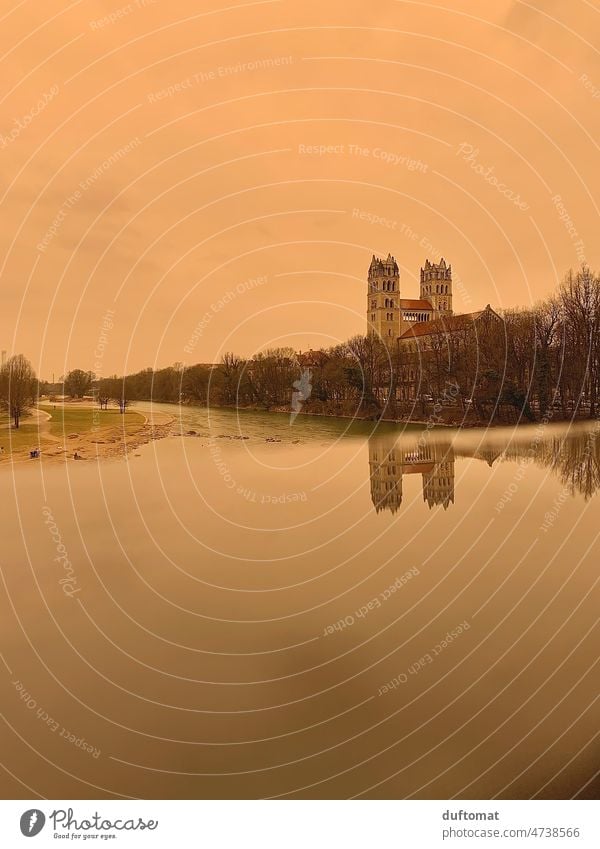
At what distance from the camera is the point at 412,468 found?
31.7 m

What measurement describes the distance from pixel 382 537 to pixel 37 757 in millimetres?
12463

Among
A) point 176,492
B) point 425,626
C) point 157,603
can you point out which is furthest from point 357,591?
point 176,492

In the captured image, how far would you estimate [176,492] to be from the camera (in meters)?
27.1

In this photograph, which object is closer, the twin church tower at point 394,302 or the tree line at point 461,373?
the tree line at point 461,373

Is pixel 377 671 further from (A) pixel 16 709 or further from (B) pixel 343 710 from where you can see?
(A) pixel 16 709

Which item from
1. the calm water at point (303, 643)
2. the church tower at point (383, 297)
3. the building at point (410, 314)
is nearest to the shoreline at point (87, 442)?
the calm water at point (303, 643)

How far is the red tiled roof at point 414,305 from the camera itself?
136m

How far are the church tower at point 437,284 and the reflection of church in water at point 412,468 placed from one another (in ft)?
338

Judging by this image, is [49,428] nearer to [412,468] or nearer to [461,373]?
[412,468]

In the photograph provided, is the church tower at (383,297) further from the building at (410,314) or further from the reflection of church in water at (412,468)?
the reflection of church in water at (412,468)

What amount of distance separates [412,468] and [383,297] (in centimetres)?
10080
